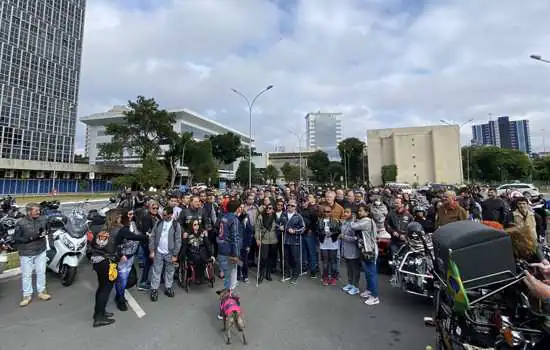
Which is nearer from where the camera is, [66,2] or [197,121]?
[66,2]

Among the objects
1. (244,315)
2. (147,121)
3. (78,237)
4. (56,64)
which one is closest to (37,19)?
(56,64)

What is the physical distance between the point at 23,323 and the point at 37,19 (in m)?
71.8

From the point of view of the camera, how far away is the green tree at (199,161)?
5284 centimetres

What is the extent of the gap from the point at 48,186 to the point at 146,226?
47534mm

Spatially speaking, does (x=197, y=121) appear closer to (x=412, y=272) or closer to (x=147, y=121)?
(x=147, y=121)

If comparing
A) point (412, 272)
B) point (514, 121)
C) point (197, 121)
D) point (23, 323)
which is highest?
point (514, 121)

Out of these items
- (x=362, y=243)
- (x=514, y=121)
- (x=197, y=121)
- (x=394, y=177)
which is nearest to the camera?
(x=362, y=243)

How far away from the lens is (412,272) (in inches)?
181

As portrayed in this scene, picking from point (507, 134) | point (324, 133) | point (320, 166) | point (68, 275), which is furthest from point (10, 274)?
point (507, 134)

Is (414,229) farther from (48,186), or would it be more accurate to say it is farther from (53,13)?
(53,13)

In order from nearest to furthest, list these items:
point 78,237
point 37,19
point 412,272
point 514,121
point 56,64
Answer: point 412,272, point 78,237, point 37,19, point 56,64, point 514,121

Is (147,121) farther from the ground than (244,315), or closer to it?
farther from the ground

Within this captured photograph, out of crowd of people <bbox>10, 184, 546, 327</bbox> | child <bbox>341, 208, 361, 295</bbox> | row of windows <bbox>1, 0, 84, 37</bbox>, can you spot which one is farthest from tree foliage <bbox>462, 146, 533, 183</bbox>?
row of windows <bbox>1, 0, 84, 37</bbox>

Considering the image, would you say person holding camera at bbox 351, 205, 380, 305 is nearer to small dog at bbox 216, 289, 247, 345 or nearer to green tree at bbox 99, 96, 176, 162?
small dog at bbox 216, 289, 247, 345
